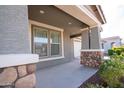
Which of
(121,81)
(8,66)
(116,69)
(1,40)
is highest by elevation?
(1,40)

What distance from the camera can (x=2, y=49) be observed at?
6.87 feet

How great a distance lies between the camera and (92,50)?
894 centimetres

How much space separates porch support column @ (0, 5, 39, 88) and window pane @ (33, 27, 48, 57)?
542cm

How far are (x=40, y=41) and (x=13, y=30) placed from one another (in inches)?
235

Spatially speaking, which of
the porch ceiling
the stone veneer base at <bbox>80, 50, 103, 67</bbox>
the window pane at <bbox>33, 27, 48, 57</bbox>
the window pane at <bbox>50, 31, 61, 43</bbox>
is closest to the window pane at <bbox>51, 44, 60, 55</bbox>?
the window pane at <bbox>50, 31, 61, 43</bbox>

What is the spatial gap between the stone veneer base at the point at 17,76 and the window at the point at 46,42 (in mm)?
5410

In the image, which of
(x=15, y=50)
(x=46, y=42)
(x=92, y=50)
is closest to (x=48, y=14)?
(x=46, y=42)

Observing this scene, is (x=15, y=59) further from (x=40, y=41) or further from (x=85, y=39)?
(x=85, y=39)

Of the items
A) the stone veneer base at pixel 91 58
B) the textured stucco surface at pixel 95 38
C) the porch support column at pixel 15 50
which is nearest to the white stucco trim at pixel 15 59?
the porch support column at pixel 15 50

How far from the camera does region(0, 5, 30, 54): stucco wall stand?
2141 mm

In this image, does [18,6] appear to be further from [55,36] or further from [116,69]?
[55,36]

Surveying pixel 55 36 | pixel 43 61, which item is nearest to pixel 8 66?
pixel 43 61

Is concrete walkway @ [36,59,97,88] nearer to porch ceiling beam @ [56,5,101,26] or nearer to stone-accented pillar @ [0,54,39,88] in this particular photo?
stone-accented pillar @ [0,54,39,88]
